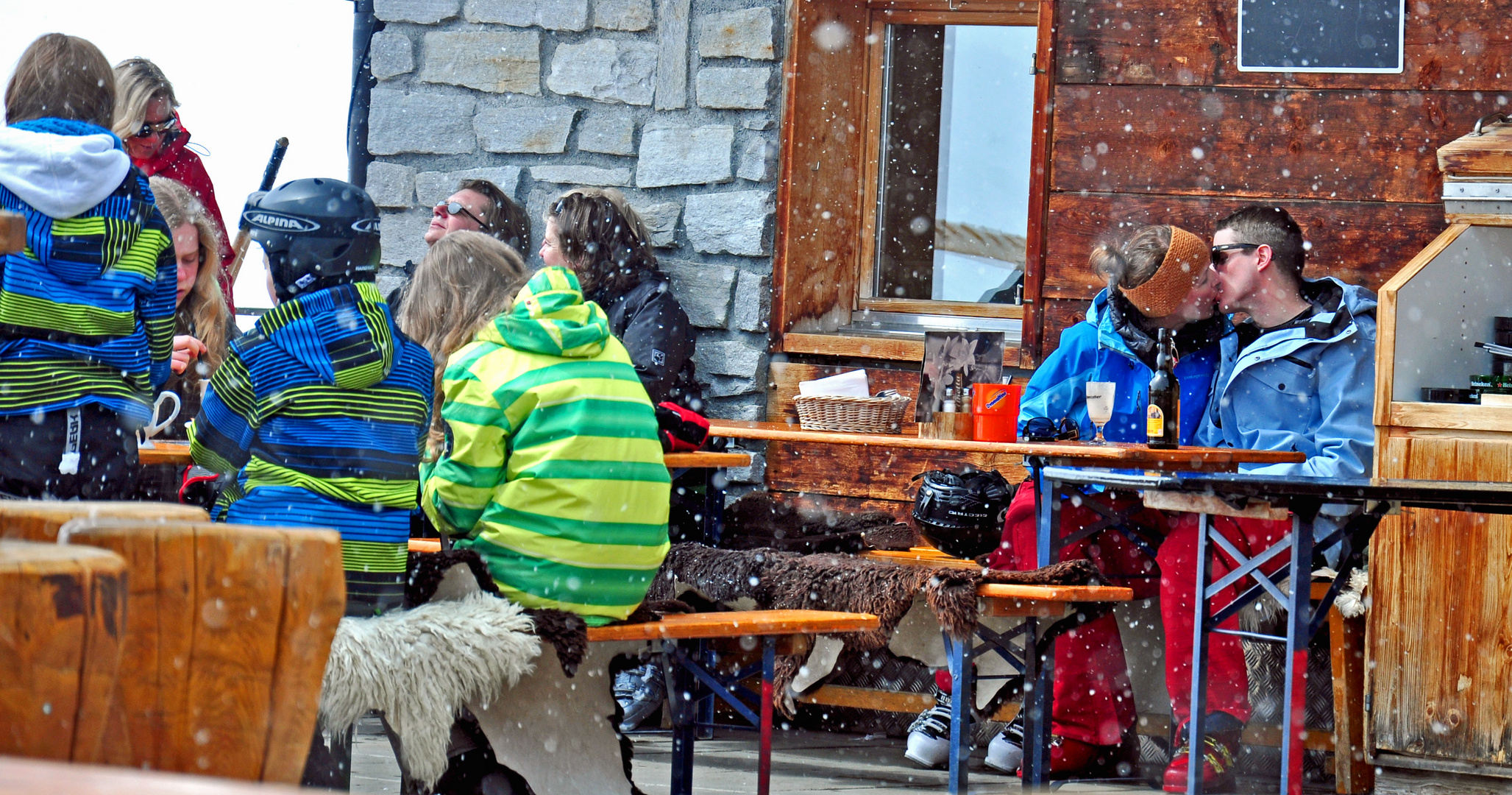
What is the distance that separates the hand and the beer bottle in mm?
2697

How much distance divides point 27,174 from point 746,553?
7.02 feet

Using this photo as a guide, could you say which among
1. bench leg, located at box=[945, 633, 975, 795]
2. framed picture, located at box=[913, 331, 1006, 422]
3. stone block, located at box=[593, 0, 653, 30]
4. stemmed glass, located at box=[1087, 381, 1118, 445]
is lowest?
bench leg, located at box=[945, 633, 975, 795]

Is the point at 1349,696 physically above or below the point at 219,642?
below

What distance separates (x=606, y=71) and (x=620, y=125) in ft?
0.71

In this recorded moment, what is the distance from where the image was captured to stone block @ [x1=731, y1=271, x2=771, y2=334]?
598cm

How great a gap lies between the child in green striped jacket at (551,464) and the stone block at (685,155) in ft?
8.71

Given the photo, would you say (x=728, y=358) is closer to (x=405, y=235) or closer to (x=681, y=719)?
(x=405, y=235)

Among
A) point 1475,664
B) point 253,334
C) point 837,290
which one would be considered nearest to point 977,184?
point 837,290

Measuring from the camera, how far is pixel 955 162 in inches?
244

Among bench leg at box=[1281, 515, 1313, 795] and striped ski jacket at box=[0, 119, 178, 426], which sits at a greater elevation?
striped ski jacket at box=[0, 119, 178, 426]

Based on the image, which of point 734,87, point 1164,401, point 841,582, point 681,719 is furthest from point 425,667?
point 734,87

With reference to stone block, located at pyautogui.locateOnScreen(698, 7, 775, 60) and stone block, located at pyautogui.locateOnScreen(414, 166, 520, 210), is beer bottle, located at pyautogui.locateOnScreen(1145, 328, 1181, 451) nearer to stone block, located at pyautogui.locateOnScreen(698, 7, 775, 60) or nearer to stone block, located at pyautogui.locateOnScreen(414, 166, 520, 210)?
stone block, located at pyautogui.locateOnScreen(698, 7, 775, 60)

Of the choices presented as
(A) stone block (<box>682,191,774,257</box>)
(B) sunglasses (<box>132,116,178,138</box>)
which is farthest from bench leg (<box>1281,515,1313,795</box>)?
(B) sunglasses (<box>132,116,178,138</box>)

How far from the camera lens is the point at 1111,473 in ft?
14.7
